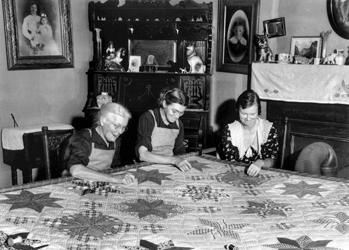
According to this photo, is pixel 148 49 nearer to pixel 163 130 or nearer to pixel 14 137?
pixel 14 137

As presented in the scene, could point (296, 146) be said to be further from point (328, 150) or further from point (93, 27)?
point (93, 27)

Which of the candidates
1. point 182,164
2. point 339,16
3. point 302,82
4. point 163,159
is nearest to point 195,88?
point 302,82

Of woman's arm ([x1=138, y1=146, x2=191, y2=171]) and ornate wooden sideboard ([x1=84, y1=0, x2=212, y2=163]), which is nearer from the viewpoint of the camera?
woman's arm ([x1=138, y1=146, x2=191, y2=171])

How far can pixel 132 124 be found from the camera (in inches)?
217

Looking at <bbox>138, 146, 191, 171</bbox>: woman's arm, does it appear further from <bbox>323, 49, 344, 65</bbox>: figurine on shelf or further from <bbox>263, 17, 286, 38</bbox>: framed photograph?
<bbox>263, 17, 286, 38</bbox>: framed photograph

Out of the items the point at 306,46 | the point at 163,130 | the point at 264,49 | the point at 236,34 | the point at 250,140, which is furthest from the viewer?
the point at 236,34

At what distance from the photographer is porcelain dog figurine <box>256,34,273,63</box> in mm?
4973

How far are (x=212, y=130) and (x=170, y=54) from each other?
1.18 meters

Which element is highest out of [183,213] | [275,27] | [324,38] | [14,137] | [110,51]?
[275,27]

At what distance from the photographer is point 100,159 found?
2.89 meters

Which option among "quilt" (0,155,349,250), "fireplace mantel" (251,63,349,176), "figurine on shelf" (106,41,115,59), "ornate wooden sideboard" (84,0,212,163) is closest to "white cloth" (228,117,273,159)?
"quilt" (0,155,349,250)

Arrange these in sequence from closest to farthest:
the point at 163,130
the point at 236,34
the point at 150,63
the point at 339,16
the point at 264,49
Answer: the point at 163,130, the point at 339,16, the point at 264,49, the point at 236,34, the point at 150,63

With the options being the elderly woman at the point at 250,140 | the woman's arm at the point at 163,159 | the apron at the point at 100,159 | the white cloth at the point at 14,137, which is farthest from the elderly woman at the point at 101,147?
the white cloth at the point at 14,137

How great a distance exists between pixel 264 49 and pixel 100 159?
2.88 metres
